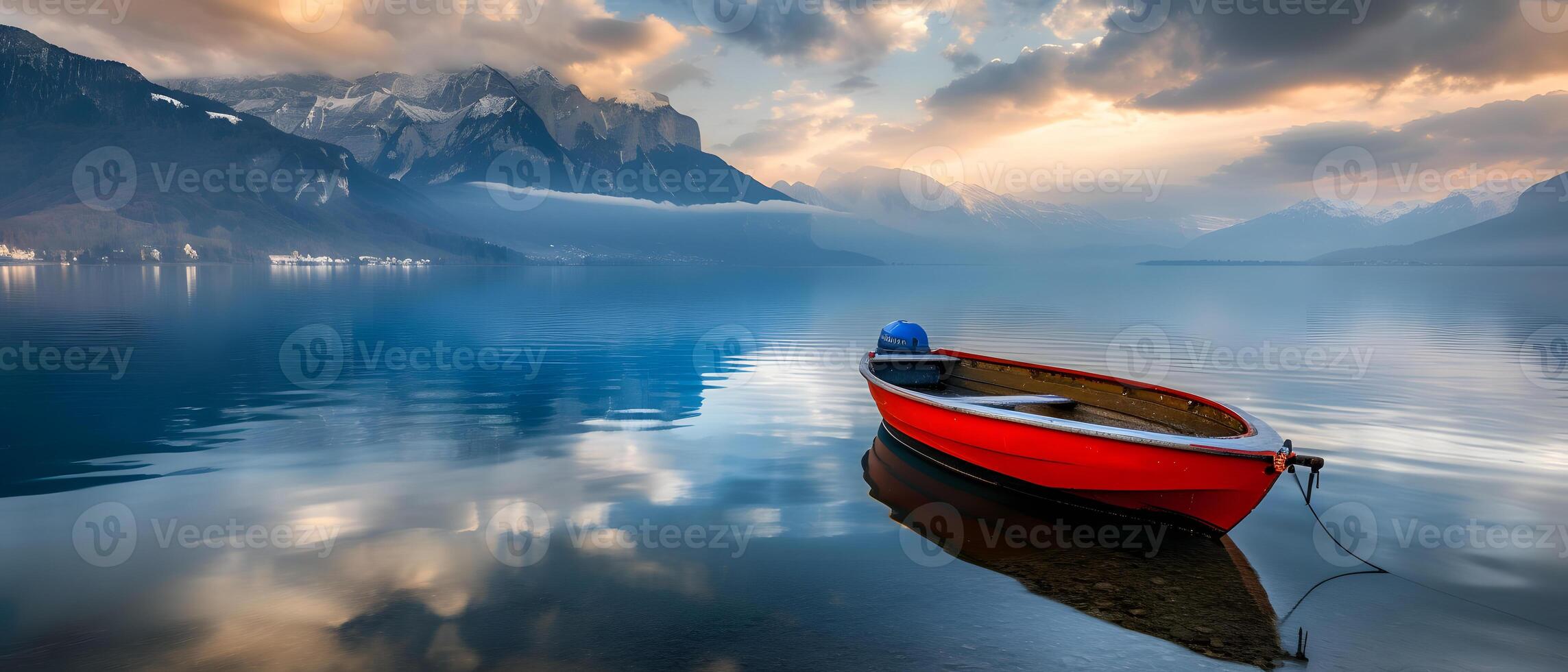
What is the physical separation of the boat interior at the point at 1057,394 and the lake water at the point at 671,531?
2.17m

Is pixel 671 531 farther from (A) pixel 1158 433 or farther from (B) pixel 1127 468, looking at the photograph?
(A) pixel 1158 433

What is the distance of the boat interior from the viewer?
16.5 metres

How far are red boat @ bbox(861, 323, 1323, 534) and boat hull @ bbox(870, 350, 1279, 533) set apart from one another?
0.06 ft

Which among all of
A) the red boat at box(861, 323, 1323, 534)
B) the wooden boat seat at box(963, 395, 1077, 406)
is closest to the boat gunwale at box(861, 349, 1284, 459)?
the red boat at box(861, 323, 1323, 534)

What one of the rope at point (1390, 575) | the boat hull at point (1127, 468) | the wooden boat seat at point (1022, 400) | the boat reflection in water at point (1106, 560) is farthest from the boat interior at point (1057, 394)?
the rope at point (1390, 575)

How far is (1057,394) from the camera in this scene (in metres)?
20.9

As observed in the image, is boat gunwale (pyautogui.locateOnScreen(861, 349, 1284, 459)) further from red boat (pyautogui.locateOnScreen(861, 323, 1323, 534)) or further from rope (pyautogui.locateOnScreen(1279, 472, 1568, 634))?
rope (pyautogui.locateOnScreen(1279, 472, 1568, 634))

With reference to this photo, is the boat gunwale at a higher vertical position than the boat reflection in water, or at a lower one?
higher

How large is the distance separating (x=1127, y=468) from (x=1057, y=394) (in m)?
7.67

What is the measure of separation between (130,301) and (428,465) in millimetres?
80113

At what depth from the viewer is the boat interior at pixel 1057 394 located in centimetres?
1650

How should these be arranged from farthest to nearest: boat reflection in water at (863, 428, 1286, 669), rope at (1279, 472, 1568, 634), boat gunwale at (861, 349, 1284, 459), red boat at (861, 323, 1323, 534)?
red boat at (861, 323, 1323, 534), boat gunwale at (861, 349, 1284, 459), rope at (1279, 472, 1568, 634), boat reflection in water at (863, 428, 1286, 669)

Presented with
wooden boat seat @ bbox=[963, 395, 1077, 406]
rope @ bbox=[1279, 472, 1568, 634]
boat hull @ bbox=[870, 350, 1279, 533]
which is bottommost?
rope @ bbox=[1279, 472, 1568, 634]

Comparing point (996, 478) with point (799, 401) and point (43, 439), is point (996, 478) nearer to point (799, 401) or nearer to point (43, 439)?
point (799, 401)
